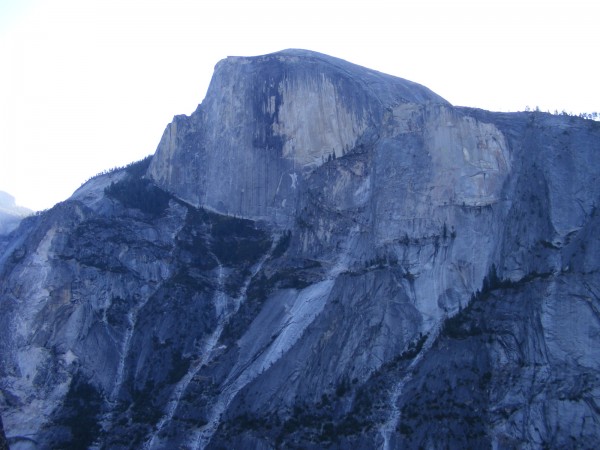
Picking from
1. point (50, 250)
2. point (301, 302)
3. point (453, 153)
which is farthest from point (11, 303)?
point (453, 153)

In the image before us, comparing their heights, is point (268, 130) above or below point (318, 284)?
above

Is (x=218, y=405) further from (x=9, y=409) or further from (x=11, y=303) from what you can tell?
(x=11, y=303)

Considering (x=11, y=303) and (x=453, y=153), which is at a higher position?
(x=453, y=153)

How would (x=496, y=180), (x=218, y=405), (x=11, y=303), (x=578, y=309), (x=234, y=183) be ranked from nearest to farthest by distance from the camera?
(x=578, y=309) → (x=218, y=405) → (x=496, y=180) → (x=11, y=303) → (x=234, y=183)

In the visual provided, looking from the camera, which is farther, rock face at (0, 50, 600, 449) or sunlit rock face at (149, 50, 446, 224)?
sunlit rock face at (149, 50, 446, 224)

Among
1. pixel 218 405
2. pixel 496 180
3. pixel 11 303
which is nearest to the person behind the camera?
pixel 218 405

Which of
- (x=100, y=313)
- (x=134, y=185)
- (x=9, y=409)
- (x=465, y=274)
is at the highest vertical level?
(x=134, y=185)

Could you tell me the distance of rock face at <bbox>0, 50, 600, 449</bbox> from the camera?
71.1 m

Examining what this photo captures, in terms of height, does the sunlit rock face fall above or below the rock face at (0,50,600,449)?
above

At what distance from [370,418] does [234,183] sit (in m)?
44.3

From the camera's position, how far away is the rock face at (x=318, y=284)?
7106 centimetres

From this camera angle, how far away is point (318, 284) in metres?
89.6

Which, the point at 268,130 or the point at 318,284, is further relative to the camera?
the point at 268,130

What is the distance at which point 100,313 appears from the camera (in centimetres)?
9344
